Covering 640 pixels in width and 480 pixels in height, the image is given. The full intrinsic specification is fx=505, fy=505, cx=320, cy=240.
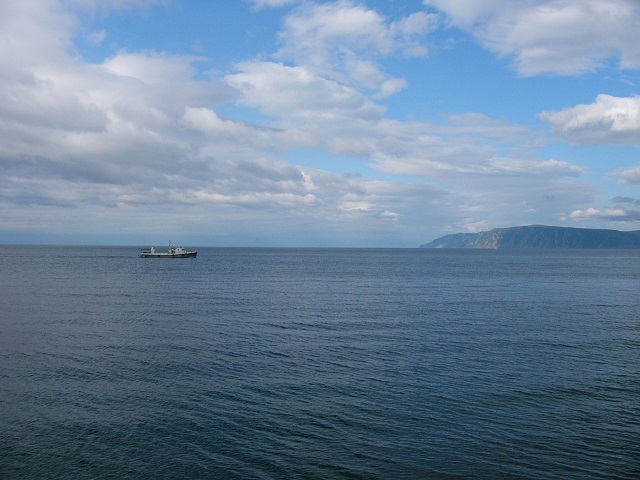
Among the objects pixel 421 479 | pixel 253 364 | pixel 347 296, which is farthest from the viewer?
pixel 347 296

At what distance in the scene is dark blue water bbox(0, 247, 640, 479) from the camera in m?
19.9

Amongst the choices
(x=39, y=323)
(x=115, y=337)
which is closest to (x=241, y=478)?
(x=115, y=337)

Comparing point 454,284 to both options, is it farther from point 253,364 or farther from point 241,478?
point 241,478

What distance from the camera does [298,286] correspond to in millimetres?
94125

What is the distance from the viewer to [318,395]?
2714 centimetres

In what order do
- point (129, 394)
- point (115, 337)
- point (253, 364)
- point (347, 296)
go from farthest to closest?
point (347, 296) < point (115, 337) < point (253, 364) < point (129, 394)

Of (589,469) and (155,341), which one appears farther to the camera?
(155,341)

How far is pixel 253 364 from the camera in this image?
33719 mm

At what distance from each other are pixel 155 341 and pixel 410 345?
20.8 meters

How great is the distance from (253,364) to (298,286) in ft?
198

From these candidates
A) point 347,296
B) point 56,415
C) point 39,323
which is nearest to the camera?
point 56,415

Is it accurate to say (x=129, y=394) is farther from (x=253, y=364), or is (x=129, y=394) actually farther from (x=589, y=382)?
(x=589, y=382)

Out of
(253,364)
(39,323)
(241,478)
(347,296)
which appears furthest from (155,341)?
(347,296)

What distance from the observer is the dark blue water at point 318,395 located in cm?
1989
